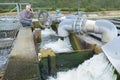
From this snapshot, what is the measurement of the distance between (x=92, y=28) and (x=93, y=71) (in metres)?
1.75

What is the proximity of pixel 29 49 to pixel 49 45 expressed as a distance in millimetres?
2479

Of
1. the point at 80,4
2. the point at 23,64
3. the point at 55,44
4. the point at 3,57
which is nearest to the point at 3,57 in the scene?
the point at 3,57

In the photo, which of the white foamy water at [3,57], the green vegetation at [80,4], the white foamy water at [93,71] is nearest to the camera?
the white foamy water at [93,71]

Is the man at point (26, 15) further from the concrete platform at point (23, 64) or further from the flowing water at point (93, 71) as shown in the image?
the flowing water at point (93, 71)

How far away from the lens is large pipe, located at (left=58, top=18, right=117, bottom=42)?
19.9 ft

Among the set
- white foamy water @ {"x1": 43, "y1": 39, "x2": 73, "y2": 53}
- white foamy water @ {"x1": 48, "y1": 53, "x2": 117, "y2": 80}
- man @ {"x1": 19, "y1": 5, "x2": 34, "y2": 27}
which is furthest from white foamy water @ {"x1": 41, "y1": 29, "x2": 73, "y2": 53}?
white foamy water @ {"x1": 48, "y1": 53, "x2": 117, "y2": 80}

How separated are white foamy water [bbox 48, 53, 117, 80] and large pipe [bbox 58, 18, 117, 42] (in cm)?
97

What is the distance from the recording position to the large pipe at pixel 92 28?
6059 mm

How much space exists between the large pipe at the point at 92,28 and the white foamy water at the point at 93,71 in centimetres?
97

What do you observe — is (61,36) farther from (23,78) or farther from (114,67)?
(23,78)

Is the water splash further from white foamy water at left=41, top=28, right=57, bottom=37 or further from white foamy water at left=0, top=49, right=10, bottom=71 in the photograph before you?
white foamy water at left=41, top=28, right=57, bottom=37

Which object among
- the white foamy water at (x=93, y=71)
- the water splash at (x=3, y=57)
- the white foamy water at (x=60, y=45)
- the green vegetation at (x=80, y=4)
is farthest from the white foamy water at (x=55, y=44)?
the green vegetation at (x=80, y=4)

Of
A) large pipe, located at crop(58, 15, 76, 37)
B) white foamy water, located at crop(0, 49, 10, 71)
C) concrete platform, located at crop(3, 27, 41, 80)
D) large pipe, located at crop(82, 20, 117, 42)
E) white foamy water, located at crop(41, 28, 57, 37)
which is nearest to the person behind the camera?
concrete platform, located at crop(3, 27, 41, 80)

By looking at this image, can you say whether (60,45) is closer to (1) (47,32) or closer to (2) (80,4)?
(1) (47,32)
